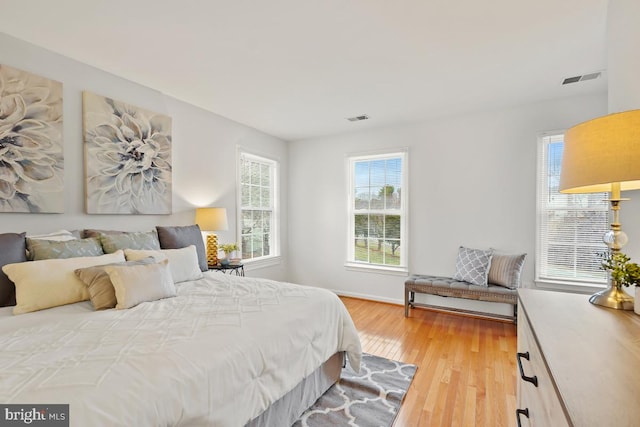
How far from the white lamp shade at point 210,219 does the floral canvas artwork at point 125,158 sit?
→ 0.33 metres

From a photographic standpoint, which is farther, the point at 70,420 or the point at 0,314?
the point at 0,314

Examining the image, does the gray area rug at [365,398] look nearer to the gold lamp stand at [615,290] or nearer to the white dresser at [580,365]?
the white dresser at [580,365]

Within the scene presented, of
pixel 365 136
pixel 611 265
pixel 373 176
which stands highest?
pixel 365 136

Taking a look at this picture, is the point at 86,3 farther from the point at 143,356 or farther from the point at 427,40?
the point at 427,40

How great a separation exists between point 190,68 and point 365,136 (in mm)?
2687

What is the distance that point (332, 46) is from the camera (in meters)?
2.34

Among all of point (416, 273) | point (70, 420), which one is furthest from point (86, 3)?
point (416, 273)

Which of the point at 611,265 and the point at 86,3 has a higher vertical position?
the point at 86,3

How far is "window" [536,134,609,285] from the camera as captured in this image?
3262 millimetres

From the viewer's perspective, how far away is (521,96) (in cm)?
332

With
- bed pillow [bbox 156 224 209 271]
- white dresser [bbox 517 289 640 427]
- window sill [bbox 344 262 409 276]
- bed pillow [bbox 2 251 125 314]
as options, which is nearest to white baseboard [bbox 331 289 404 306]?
window sill [bbox 344 262 409 276]

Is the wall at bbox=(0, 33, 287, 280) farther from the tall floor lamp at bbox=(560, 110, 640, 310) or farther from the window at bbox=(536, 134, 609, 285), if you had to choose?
the window at bbox=(536, 134, 609, 285)

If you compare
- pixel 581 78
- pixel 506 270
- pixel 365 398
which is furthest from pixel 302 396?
pixel 581 78

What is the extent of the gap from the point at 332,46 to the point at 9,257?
264 centimetres
